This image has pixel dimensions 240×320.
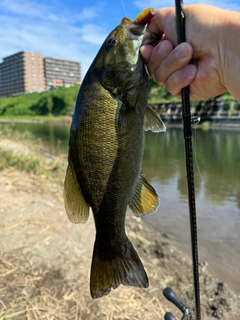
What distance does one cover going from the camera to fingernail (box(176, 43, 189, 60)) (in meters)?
1.77

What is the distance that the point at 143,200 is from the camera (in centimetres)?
210

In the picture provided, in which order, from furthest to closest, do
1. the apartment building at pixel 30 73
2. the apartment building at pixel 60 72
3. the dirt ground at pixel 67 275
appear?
the apartment building at pixel 60 72, the apartment building at pixel 30 73, the dirt ground at pixel 67 275

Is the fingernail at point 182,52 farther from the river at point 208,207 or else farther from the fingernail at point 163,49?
the river at point 208,207

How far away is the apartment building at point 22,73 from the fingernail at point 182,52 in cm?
11892

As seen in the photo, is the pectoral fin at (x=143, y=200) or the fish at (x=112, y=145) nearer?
the fish at (x=112, y=145)

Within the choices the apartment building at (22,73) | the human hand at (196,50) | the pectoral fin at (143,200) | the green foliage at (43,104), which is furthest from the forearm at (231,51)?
the apartment building at (22,73)

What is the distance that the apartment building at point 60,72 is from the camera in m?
123

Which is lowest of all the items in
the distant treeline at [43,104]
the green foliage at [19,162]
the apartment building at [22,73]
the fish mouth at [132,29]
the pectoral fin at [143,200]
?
the green foliage at [19,162]

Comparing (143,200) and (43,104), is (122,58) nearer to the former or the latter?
(143,200)

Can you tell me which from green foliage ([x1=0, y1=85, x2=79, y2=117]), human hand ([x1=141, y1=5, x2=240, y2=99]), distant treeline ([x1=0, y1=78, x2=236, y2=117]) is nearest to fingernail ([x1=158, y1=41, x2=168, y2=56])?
human hand ([x1=141, y1=5, x2=240, y2=99])

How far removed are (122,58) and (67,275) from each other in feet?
11.7

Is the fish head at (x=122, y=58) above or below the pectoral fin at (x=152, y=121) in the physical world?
above

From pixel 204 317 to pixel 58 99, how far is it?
212ft

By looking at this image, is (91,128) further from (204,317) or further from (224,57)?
(204,317)
